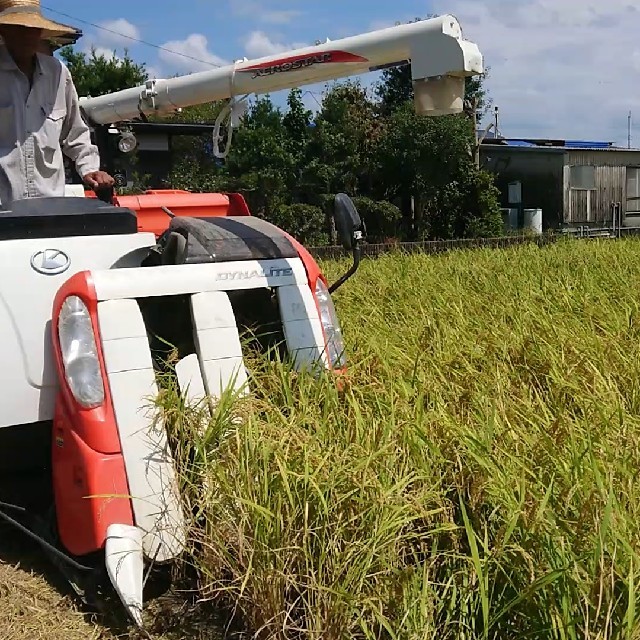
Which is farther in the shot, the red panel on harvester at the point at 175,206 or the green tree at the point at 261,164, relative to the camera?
the green tree at the point at 261,164

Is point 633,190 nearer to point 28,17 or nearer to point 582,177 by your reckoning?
point 582,177

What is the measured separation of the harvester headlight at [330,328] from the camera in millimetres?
3053

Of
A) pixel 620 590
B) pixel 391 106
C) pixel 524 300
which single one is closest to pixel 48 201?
pixel 620 590

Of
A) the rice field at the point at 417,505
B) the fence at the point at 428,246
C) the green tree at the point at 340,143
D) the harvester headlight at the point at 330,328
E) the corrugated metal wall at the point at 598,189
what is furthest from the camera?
the corrugated metal wall at the point at 598,189

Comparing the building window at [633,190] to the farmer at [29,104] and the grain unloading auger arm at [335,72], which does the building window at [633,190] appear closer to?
the grain unloading auger arm at [335,72]

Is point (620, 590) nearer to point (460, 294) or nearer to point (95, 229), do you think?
point (95, 229)

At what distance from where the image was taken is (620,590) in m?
1.84

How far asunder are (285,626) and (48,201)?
177 cm

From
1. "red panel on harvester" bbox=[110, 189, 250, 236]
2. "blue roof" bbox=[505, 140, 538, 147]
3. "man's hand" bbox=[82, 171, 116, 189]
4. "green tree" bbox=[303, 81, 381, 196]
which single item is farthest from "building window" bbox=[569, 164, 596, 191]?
"man's hand" bbox=[82, 171, 116, 189]

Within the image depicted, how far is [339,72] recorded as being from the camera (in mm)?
4645

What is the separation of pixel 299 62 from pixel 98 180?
1.62 m

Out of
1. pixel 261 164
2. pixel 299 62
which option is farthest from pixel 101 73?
pixel 299 62

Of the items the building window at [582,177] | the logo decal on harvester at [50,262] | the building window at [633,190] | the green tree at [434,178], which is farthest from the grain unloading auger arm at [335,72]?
the building window at [633,190]

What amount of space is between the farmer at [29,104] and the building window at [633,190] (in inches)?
803
